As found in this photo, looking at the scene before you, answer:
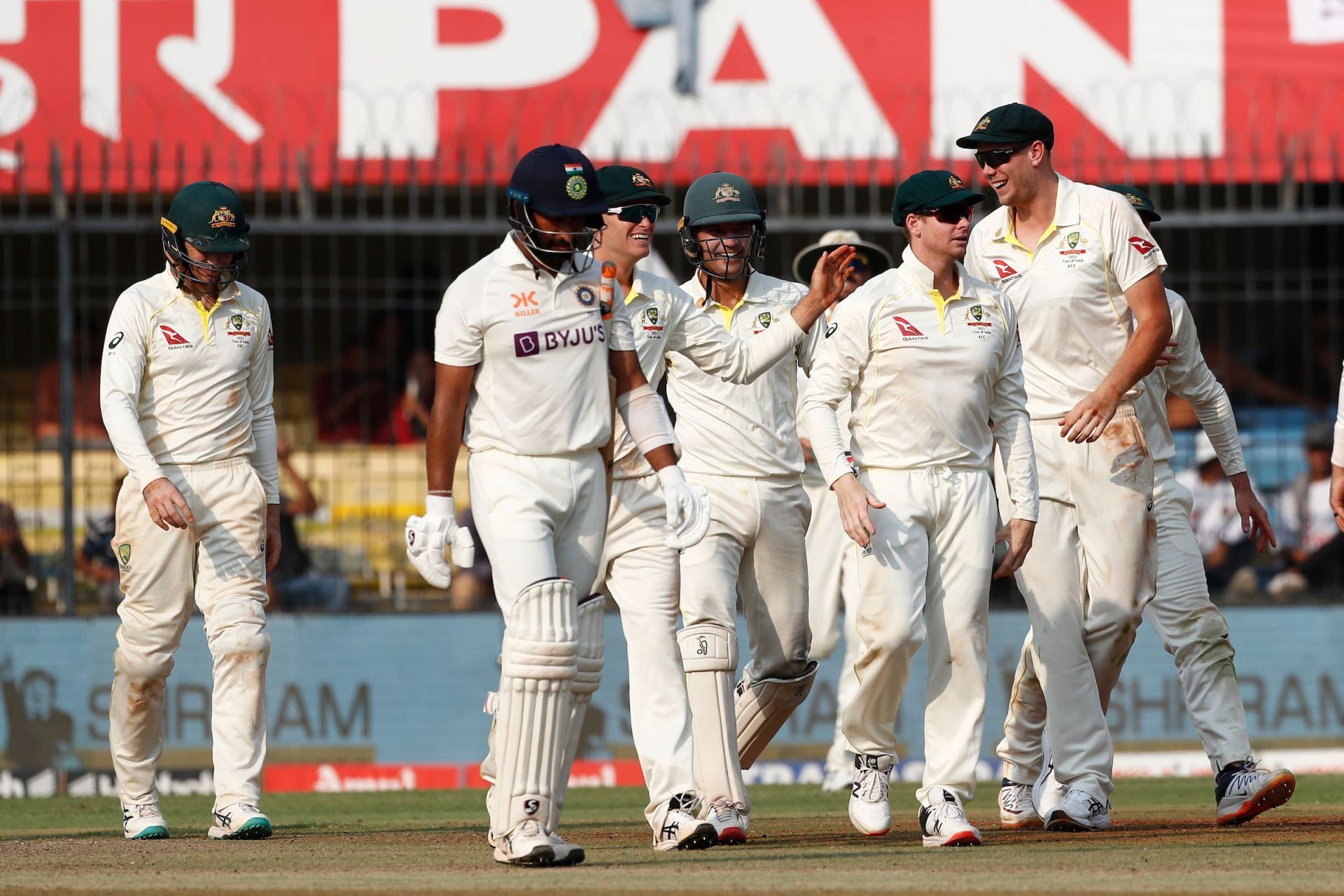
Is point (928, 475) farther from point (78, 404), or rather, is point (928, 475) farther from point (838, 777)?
point (78, 404)

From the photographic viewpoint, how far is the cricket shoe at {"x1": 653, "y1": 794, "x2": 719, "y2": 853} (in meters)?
6.41

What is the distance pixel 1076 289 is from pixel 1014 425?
2.39 ft

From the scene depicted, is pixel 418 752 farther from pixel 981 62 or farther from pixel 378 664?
pixel 981 62

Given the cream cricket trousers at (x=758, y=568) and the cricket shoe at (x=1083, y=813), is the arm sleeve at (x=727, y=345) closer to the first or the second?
the cream cricket trousers at (x=758, y=568)

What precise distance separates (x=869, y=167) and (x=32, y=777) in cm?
667

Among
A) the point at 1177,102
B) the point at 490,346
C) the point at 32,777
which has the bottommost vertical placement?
the point at 32,777

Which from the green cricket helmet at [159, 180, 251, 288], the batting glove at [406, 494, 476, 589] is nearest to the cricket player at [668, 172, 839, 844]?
the batting glove at [406, 494, 476, 589]

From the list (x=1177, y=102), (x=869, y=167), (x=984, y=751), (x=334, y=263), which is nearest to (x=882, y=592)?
(x=984, y=751)

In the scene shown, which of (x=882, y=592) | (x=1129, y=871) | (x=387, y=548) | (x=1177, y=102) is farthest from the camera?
(x=1177, y=102)

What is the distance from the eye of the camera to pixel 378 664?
39.0 feet

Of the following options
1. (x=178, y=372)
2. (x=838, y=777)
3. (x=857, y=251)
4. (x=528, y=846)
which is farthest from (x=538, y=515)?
(x=838, y=777)

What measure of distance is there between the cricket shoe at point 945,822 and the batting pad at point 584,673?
124 cm

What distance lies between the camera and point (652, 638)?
639 cm

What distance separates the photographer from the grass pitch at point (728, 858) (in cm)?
550
